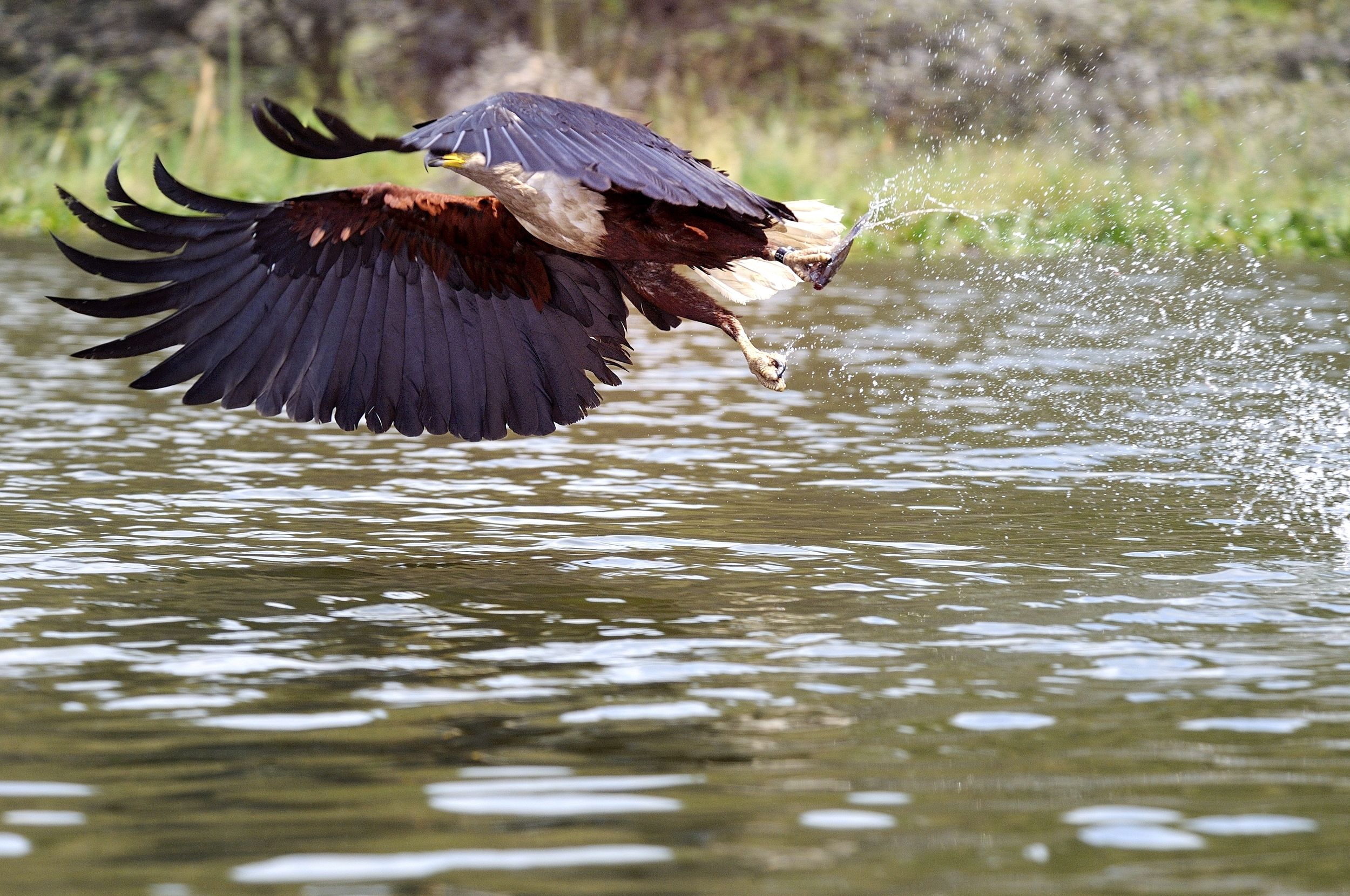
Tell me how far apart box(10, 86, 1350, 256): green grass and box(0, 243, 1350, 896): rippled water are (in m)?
7.07

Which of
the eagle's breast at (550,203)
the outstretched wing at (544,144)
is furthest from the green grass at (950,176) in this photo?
the outstretched wing at (544,144)

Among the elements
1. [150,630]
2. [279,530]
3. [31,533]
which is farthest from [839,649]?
[31,533]

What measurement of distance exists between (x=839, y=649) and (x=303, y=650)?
136 cm

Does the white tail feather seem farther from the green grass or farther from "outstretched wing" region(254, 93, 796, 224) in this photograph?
the green grass

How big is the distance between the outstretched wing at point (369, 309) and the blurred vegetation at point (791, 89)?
1057 centimetres

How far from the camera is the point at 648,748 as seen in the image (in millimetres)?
3660

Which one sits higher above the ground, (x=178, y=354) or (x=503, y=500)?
(x=178, y=354)

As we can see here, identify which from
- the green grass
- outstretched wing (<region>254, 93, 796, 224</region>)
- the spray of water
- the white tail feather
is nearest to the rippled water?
the spray of water

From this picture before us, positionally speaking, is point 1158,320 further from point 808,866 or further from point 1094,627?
point 808,866

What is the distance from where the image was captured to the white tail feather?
245 inches

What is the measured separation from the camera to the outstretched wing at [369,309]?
18.9 feet

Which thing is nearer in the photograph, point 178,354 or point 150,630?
point 150,630

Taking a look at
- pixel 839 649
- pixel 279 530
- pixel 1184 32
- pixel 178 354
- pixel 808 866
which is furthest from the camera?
pixel 1184 32

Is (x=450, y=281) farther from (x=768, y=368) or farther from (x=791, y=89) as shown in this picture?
(x=791, y=89)
